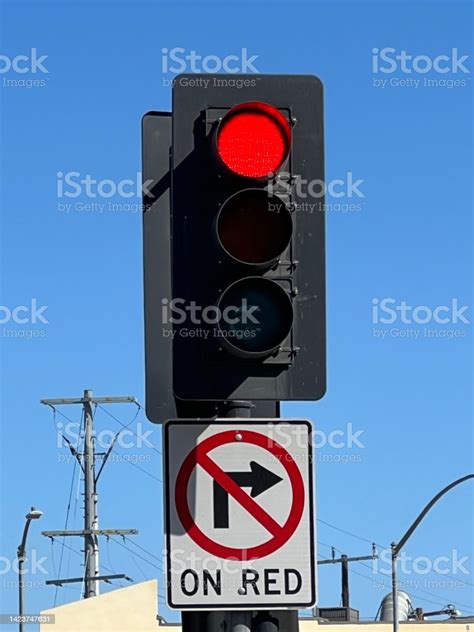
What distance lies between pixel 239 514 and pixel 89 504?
3796 centimetres

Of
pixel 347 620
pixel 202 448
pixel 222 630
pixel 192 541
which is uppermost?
pixel 202 448

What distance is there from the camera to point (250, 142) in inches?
185

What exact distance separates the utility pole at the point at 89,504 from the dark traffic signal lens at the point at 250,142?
37.6 m

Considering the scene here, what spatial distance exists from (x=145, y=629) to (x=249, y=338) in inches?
1465

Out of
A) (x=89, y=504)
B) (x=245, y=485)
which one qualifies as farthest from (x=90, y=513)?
(x=245, y=485)

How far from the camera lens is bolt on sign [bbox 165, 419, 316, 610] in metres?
4.75

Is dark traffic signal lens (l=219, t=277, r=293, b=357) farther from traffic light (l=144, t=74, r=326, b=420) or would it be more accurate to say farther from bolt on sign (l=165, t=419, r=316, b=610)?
bolt on sign (l=165, t=419, r=316, b=610)

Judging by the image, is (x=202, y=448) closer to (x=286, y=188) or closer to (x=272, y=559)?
(x=272, y=559)

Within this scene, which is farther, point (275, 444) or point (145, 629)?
point (145, 629)

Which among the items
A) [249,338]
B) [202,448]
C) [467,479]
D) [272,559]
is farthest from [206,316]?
[467,479]

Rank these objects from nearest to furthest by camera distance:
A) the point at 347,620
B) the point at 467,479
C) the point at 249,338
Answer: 1. the point at 249,338
2. the point at 467,479
3. the point at 347,620

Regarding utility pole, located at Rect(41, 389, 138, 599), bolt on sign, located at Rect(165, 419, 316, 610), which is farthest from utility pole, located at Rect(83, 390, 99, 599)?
bolt on sign, located at Rect(165, 419, 316, 610)

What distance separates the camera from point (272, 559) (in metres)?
4.77

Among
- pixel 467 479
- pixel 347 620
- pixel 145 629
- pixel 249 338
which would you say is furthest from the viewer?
pixel 347 620
